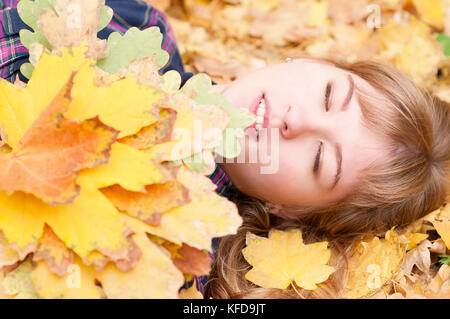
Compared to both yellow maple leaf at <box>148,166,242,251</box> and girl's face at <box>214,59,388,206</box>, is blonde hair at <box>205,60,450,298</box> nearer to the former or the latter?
girl's face at <box>214,59,388,206</box>

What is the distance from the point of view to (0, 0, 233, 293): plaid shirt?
1133 millimetres

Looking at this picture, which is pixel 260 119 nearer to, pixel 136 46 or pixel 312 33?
pixel 136 46

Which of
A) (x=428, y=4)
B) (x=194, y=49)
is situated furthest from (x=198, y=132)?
(x=428, y=4)

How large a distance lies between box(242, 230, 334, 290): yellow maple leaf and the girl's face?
11 centimetres

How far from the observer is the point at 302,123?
3.45 feet

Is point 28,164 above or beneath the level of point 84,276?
above

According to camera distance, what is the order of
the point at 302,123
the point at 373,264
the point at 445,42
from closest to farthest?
1. the point at 302,123
2. the point at 373,264
3. the point at 445,42

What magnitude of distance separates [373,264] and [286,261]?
23cm

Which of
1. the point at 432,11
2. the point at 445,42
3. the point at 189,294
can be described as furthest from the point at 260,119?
the point at 432,11

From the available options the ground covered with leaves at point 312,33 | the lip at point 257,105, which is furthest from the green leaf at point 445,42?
the lip at point 257,105

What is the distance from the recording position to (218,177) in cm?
128

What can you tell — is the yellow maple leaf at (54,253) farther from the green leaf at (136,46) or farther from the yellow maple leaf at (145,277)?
the green leaf at (136,46)
